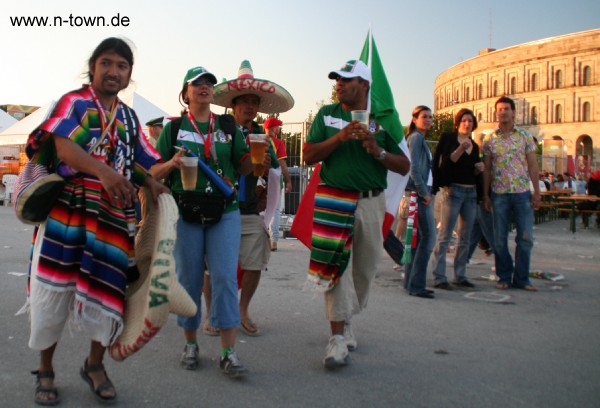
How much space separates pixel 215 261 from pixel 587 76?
89.2m

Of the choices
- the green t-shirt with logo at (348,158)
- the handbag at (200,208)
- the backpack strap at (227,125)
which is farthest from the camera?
the green t-shirt with logo at (348,158)

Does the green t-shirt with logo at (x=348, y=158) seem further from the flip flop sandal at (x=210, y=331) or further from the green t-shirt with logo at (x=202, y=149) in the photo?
the flip flop sandal at (x=210, y=331)

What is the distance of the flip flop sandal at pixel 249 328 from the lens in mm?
4883

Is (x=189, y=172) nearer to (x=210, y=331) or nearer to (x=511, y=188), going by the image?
(x=210, y=331)

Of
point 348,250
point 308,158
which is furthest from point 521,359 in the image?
point 308,158

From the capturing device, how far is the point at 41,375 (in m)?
3.34

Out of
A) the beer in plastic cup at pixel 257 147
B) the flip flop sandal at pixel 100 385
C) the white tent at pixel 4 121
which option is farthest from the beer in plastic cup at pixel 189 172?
the white tent at pixel 4 121

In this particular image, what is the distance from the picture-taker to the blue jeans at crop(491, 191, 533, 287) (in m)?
7.22

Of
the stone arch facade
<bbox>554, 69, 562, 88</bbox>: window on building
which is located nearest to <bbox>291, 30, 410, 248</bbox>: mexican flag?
the stone arch facade

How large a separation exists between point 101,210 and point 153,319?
2.16 feet

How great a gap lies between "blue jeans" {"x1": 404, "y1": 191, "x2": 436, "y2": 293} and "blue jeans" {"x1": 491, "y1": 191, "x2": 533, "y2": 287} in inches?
44.8

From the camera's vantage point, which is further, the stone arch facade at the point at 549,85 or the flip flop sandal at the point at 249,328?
the stone arch facade at the point at 549,85

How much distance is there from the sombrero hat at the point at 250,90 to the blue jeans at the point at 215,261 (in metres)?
1.35

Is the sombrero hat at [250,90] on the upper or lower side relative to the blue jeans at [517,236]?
upper
